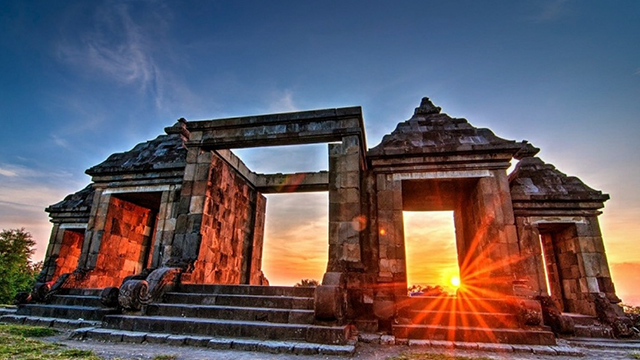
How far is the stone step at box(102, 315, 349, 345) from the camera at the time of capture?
207 inches

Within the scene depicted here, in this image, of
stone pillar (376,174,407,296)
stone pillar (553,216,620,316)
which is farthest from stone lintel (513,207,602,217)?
stone pillar (376,174,407,296)

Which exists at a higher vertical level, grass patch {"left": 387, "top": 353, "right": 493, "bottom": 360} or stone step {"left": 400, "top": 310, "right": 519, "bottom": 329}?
stone step {"left": 400, "top": 310, "right": 519, "bottom": 329}

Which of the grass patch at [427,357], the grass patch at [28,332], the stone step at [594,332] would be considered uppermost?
the grass patch at [28,332]

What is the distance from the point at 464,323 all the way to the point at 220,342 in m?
4.75

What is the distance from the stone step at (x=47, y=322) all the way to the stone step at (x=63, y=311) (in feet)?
1.10

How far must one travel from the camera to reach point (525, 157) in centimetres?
1326

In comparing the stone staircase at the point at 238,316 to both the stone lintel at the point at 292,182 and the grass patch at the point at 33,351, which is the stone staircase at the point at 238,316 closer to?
the grass patch at the point at 33,351

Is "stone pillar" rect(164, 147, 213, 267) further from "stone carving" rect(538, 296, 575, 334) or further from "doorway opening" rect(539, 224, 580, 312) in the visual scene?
"doorway opening" rect(539, 224, 580, 312)

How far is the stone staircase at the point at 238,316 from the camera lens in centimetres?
540

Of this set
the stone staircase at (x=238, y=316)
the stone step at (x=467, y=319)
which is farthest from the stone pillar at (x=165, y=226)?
the stone step at (x=467, y=319)

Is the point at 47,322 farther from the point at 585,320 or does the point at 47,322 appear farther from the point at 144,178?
the point at 585,320

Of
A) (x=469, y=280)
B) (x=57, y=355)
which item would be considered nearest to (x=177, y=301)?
(x=57, y=355)

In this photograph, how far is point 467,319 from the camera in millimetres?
6516

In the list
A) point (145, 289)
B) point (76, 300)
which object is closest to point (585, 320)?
point (145, 289)
